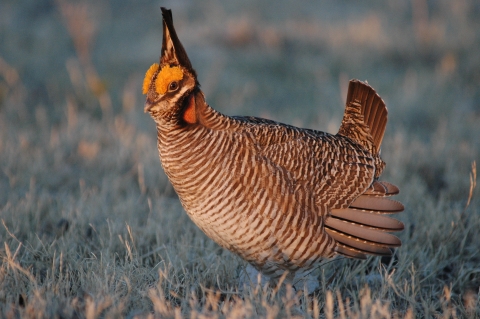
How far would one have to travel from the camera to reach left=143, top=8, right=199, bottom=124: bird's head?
273cm

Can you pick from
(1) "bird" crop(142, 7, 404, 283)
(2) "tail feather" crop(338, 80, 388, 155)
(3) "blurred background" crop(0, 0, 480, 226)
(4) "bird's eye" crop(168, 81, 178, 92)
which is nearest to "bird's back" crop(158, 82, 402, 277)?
(1) "bird" crop(142, 7, 404, 283)

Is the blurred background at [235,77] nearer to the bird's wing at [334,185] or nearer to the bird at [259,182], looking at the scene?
the bird's wing at [334,185]

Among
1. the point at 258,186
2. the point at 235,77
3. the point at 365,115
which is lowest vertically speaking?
the point at 258,186

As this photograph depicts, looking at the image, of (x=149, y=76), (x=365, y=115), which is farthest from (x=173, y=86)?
(x=365, y=115)

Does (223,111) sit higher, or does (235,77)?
(235,77)

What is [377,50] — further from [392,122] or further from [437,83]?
[392,122]

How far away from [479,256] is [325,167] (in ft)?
4.68

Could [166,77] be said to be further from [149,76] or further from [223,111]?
[223,111]

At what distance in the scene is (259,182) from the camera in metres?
2.75

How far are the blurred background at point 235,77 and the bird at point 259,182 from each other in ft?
4.96

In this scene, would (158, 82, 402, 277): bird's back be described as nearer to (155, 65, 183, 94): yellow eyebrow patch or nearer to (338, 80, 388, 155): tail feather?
(155, 65, 183, 94): yellow eyebrow patch

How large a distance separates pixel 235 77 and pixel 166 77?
5.69 m

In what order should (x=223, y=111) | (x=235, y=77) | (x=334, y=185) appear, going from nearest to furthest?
(x=334, y=185), (x=223, y=111), (x=235, y=77)

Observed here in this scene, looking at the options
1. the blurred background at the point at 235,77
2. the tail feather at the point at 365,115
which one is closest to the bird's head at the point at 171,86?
the tail feather at the point at 365,115
